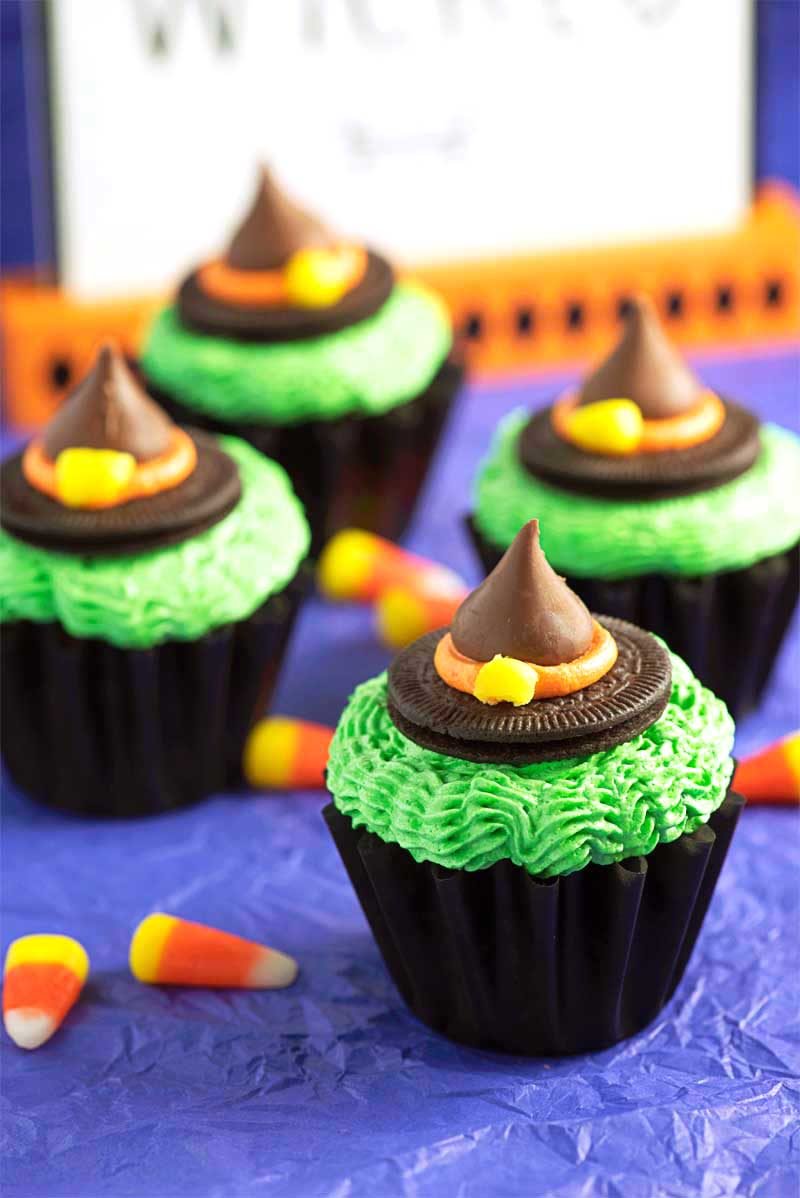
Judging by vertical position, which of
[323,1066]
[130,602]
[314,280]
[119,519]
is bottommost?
[323,1066]

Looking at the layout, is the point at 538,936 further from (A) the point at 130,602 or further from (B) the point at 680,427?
(B) the point at 680,427

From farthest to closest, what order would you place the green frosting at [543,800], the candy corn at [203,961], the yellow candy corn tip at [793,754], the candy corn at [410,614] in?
the candy corn at [410,614] → the yellow candy corn tip at [793,754] → the candy corn at [203,961] → the green frosting at [543,800]

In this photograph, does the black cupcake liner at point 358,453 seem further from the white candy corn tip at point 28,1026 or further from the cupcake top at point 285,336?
the white candy corn tip at point 28,1026

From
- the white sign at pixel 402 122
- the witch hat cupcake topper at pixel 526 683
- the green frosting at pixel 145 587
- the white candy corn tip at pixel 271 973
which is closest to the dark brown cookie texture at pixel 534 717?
the witch hat cupcake topper at pixel 526 683

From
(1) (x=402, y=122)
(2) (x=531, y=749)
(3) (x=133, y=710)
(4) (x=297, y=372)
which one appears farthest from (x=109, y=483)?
(1) (x=402, y=122)

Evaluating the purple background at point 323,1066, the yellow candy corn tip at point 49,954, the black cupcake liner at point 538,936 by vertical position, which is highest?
the black cupcake liner at point 538,936
